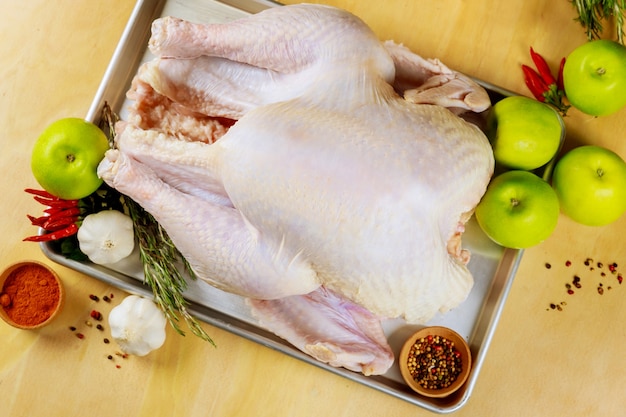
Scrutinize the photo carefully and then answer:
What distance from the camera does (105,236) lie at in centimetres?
120

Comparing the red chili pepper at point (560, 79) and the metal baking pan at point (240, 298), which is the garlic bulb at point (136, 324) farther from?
the red chili pepper at point (560, 79)

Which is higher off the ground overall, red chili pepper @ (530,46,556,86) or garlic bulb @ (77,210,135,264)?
red chili pepper @ (530,46,556,86)

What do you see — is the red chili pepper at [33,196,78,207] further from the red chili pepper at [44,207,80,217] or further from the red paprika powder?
the red paprika powder

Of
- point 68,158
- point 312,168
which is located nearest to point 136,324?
point 68,158

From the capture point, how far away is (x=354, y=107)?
97 centimetres

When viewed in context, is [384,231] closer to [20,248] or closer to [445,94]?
[445,94]

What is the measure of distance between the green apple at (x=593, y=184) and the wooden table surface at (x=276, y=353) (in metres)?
0.10

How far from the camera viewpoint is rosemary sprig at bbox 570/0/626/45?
1264 mm

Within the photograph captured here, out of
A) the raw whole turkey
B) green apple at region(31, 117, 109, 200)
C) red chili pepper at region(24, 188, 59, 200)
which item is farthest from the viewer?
red chili pepper at region(24, 188, 59, 200)

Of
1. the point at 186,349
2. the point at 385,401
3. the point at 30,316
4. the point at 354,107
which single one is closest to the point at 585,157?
the point at 354,107

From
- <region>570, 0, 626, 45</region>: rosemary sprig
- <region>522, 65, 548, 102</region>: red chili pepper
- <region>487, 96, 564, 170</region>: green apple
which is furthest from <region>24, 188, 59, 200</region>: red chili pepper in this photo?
<region>570, 0, 626, 45</region>: rosemary sprig

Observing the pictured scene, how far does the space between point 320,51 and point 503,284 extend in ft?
1.99

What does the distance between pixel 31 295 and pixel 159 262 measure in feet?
0.91

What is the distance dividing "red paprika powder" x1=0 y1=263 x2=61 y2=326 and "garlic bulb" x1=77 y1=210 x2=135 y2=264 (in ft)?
0.35
